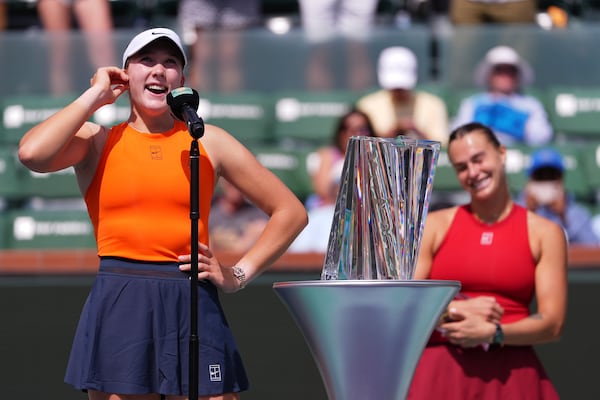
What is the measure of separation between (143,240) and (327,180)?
3.26 m

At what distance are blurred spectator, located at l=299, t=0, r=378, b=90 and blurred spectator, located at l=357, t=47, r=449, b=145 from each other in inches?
11.1

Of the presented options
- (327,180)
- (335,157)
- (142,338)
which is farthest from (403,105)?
(142,338)

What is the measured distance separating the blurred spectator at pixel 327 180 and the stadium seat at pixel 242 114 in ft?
2.33

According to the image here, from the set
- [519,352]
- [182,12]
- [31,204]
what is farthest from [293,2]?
[519,352]

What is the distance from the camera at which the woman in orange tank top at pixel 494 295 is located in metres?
3.88

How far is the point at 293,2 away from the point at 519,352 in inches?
194

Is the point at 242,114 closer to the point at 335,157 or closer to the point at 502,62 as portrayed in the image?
the point at 335,157

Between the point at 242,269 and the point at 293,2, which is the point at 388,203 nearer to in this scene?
the point at 242,269

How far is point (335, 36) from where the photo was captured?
24.3 ft

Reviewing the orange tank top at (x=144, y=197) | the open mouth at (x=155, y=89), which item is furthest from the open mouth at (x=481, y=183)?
the open mouth at (x=155, y=89)

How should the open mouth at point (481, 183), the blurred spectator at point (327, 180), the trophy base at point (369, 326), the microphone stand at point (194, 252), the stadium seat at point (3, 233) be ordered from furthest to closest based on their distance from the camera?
the stadium seat at point (3, 233), the blurred spectator at point (327, 180), the open mouth at point (481, 183), the microphone stand at point (194, 252), the trophy base at point (369, 326)

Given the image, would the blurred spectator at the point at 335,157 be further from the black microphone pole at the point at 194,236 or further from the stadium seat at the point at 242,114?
the black microphone pole at the point at 194,236

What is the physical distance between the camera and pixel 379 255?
3047mm

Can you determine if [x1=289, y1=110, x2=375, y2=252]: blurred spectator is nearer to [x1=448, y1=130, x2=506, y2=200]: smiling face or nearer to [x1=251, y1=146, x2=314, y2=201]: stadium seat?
[x1=251, y1=146, x2=314, y2=201]: stadium seat
